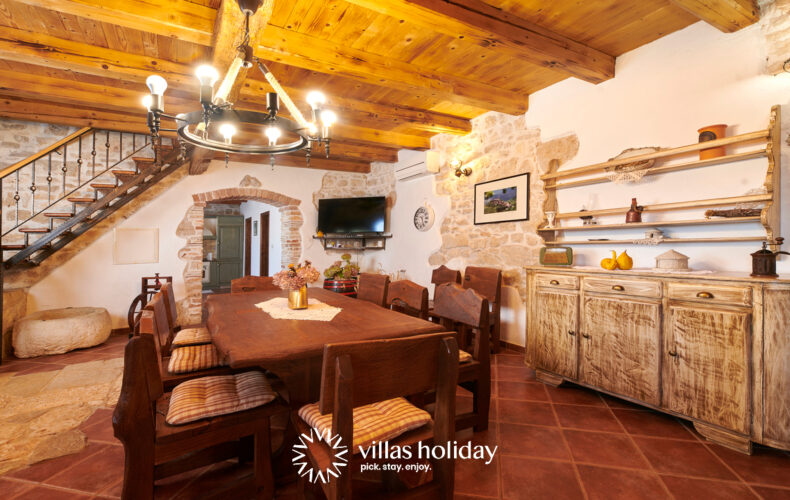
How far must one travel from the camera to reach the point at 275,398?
1.58 m

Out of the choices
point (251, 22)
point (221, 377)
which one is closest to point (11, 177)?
point (251, 22)

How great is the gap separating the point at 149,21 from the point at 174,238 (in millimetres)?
3562

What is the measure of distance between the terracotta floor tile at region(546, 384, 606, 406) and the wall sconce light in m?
2.61

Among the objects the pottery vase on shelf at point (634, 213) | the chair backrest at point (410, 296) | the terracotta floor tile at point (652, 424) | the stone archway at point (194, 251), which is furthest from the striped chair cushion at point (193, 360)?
the stone archway at point (194, 251)

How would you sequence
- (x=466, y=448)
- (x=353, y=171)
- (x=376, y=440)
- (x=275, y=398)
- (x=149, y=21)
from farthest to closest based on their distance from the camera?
(x=353, y=171) → (x=149, y=21) → (x=466, y=448) → (x=275, y=398) → (x=376, y=440)

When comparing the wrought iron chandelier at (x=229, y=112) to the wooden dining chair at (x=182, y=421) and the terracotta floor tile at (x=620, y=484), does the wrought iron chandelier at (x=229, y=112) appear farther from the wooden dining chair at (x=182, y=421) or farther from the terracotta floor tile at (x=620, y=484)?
the terracotta floor tile at (x=620, y=484)

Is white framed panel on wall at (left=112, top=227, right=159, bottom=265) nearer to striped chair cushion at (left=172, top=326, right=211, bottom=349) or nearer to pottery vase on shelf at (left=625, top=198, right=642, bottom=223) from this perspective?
striped chair cushion at (left=172, top=326, right=211, bottom=349)

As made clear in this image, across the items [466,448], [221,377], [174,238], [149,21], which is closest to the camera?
[221,377]

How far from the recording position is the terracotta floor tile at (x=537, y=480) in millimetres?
1589

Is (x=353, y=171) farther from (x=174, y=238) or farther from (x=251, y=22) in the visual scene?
(x=251, y=22)

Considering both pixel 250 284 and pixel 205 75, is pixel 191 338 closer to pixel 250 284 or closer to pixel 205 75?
pixel 250 284

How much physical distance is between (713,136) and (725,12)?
0.72m

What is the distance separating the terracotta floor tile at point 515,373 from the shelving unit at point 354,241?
3150mm

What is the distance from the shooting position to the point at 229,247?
973cm
